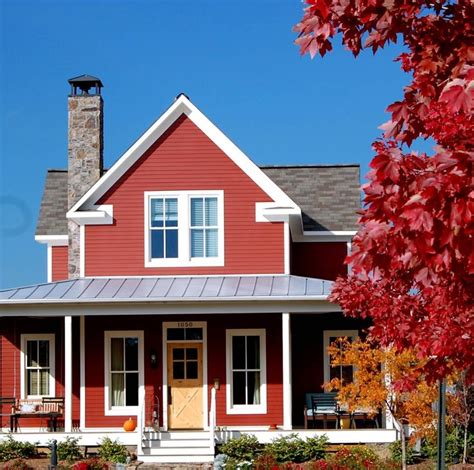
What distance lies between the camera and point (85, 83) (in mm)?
27531

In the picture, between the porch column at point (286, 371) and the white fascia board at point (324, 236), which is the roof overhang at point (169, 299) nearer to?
the porch column at point (286, 371)

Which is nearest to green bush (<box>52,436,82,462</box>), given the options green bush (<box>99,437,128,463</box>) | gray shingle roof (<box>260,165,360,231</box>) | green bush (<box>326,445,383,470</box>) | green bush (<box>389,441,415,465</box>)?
green bush (<box>99,437,128,463</box>)

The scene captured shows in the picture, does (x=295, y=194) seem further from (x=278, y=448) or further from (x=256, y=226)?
(x=278, y=448)

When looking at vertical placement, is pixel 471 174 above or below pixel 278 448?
above

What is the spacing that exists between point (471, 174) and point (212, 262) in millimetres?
19932

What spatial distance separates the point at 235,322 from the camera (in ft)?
78.7

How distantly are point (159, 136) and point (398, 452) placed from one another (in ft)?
31.0

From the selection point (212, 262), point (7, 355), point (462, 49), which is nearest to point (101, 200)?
point (212, 262)

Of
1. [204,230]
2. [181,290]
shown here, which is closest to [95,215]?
[204,230]

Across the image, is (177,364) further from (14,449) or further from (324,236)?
(324,236)

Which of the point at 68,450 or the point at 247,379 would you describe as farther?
the point at 247,379

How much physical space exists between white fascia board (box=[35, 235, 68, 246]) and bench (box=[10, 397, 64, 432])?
4.78m

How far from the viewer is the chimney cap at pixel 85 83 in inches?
1079

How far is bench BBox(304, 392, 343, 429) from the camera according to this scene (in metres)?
22.7
